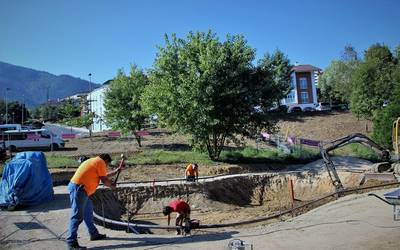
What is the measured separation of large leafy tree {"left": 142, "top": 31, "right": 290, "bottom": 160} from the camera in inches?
1013

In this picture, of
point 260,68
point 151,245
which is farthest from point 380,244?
point 260,68

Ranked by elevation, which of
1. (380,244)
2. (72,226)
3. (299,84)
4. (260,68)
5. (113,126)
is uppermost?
(299,84)

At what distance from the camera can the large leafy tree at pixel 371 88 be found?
4553cm

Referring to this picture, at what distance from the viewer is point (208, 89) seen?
25.2m

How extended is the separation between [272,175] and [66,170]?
11.3 meters

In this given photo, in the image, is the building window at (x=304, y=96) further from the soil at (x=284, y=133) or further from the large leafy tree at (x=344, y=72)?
Answer: the soil at (x=284, y=133)

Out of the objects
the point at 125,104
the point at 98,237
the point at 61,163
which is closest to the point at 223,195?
the point at 61,163

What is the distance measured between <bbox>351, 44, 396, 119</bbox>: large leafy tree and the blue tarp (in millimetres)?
37484

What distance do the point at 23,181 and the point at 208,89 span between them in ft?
43.8

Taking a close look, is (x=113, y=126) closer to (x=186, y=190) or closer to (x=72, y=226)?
(x=186, y=190)

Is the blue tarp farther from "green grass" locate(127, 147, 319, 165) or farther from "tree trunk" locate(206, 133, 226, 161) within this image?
"tree trunk" locate(206, 133, 226, 161)

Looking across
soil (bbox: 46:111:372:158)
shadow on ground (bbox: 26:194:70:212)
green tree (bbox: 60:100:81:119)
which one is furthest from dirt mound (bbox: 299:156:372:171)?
green tree (bbox: 60:100:81:119)

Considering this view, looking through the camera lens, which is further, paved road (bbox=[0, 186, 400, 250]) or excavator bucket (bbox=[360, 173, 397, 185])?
excavator bucket (bbox=[360, 173, 397, 185])

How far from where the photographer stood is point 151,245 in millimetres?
9055
